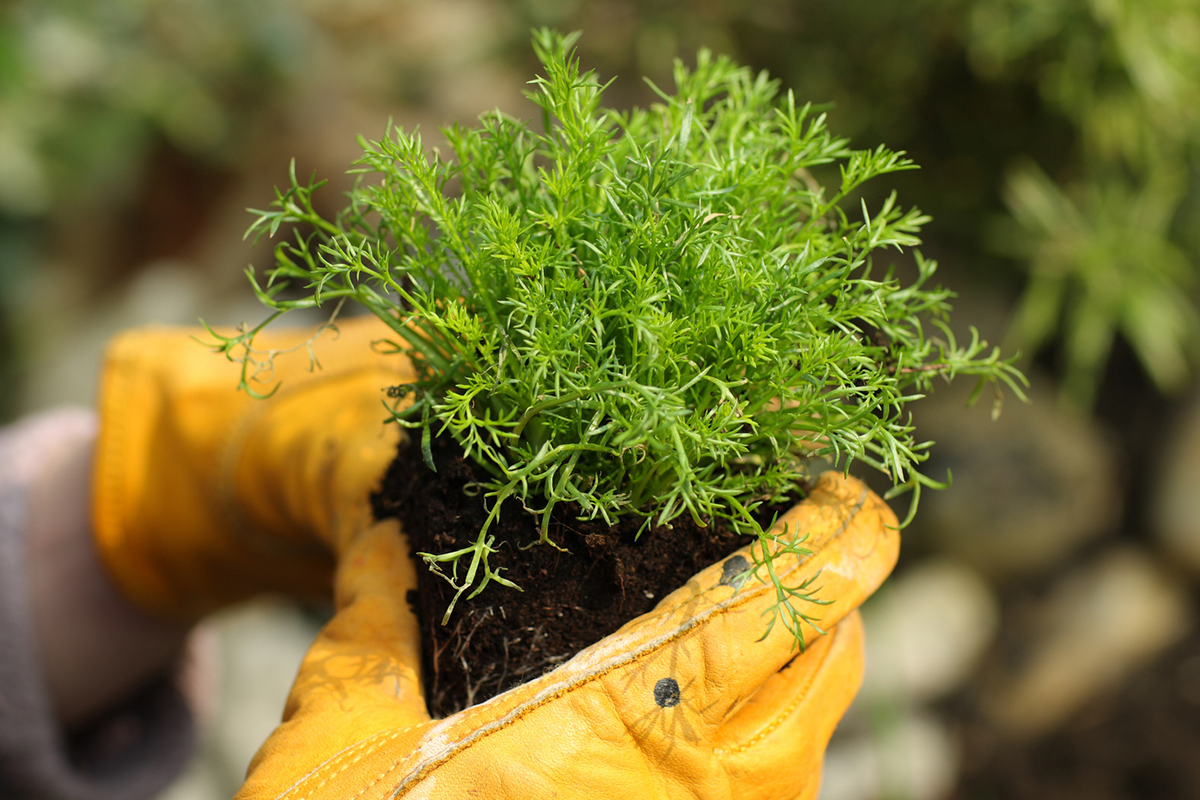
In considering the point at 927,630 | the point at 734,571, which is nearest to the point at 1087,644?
the point at 927,630

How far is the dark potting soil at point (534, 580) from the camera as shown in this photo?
796 millimetres

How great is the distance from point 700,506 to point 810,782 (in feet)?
Result: 1.31

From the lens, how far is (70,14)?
12.1ft

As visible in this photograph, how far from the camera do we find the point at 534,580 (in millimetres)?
801

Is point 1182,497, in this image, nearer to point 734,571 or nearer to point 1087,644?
point 1087,644

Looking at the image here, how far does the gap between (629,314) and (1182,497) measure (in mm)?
3271

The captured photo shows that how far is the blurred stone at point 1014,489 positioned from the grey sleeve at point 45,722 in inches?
108

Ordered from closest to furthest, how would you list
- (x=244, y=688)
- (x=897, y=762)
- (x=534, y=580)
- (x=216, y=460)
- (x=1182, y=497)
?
1. (x=534, y=580)
2. (x=216, y=460)
3. (x=897, y=762)
4. (x=244, y=688)
5. (x=1182, y=497)

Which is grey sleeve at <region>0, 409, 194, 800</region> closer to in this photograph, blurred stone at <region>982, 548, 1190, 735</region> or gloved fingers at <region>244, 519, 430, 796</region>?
gloved fingers at <region>244, 519, 430, 796</region>

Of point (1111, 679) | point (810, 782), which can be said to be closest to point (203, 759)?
point (810, 782)

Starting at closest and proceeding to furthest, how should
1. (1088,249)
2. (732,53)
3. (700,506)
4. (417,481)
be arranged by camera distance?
(700,506)
(417,481)
(1088,249)
(732,53)

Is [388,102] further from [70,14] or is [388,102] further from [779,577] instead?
[779,577]

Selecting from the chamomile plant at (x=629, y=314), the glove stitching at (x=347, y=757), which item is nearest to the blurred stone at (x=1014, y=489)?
the chamomile plant at (x=629, y=314)

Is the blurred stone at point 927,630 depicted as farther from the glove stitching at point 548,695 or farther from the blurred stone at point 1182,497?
the glove stitching at point 548,695
